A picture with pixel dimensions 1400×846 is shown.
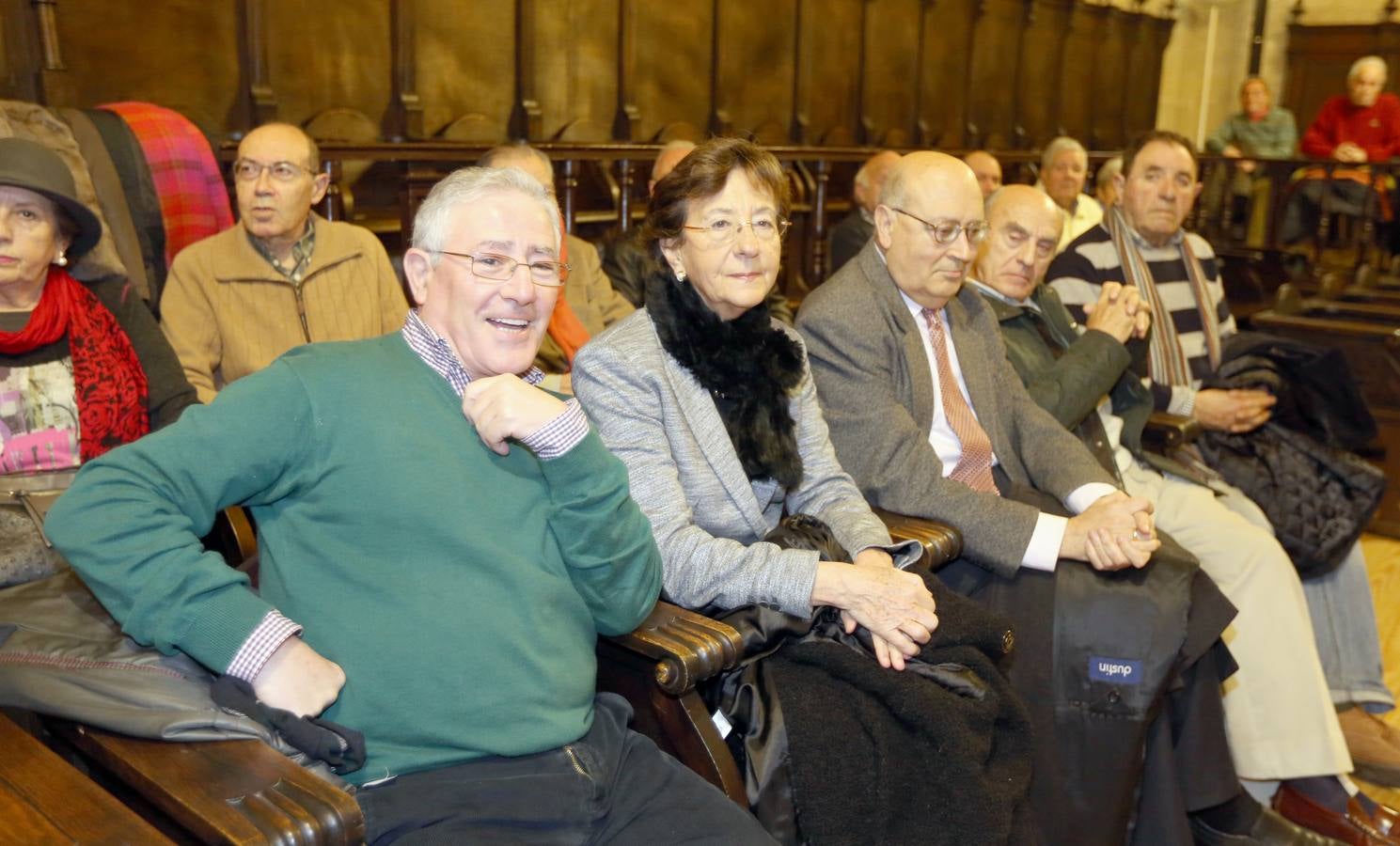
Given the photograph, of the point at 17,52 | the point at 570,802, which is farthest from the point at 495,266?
the point at 17,52

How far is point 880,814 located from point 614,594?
0.46 m

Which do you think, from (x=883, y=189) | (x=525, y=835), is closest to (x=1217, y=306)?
(x=883, y=189)

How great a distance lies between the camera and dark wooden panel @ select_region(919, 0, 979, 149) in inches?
292

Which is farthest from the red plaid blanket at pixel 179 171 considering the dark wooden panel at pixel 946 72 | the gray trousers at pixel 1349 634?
the dark wooden panel at pixel 946 72

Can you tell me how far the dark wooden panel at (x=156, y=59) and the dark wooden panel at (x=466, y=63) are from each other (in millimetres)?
577

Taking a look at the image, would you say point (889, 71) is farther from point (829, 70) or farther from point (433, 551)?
point (433, 551)

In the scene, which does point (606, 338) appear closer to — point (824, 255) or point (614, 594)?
point (614, 594)

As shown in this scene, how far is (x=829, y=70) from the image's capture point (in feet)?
22.1

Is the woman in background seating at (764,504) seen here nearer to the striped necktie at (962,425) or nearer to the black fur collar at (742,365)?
the black fur collar at (742,365)

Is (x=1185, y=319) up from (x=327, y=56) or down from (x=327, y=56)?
down

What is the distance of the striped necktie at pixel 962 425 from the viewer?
2.30 m

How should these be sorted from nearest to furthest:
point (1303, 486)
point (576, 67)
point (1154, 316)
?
point (1303, 486), point (1154, 316), point (576, 67)

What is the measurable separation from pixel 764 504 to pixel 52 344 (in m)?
1.16

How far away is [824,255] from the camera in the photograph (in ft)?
17.5
